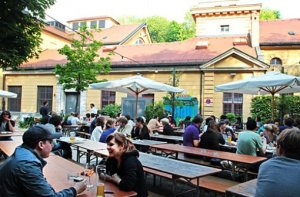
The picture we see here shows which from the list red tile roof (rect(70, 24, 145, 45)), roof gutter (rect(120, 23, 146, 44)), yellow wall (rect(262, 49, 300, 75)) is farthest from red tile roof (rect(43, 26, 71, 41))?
yellow wall (rect(262, 49, 300, 75))

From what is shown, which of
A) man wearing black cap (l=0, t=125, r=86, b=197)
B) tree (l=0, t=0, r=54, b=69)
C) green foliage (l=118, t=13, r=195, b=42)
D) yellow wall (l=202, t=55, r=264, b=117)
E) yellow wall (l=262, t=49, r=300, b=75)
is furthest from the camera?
green foliage (l=118, t=13, r=195, b=42)

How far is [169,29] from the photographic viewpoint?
45.4 meters

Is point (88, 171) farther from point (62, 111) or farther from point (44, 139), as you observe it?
point (62, 111)

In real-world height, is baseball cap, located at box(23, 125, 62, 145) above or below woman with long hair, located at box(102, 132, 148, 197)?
above

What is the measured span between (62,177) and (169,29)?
43416 millimetres

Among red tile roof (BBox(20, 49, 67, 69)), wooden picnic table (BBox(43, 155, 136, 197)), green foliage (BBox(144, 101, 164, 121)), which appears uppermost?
red tile roof (BBox(20, 49, 67, 69))

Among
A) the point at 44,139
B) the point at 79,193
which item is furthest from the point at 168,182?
the point at 44,139

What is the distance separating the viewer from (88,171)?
3588mm

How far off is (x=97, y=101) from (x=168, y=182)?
16886mm

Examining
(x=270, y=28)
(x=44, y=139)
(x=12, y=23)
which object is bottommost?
(x=44, y=139)

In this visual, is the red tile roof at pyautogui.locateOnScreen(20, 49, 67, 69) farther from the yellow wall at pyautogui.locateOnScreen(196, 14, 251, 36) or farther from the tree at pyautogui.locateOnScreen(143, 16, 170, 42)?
the tree at pyautogui.locateOnScreen(143, 16, 170, 42)

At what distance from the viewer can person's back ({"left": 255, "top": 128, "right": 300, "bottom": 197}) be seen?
255cm

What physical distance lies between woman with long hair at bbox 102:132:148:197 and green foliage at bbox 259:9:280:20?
41.6 meters

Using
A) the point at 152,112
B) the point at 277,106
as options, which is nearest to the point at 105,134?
the point at 152,112
